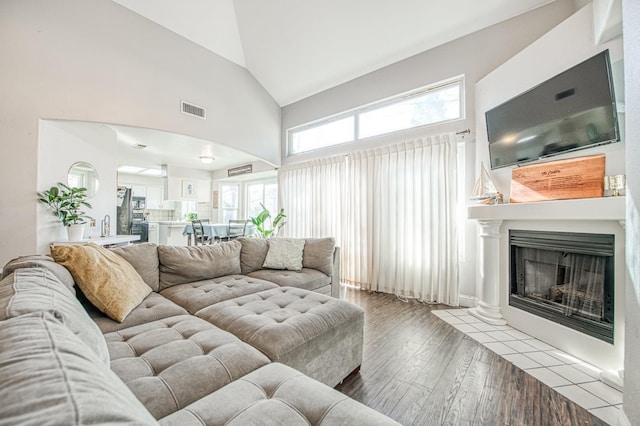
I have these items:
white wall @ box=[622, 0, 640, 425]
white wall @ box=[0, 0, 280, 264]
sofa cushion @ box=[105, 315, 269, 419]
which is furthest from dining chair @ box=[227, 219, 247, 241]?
white wall @ box=[622, 0, 640, 425]

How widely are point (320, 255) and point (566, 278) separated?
7.37 feet

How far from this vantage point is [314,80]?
4.51 metres

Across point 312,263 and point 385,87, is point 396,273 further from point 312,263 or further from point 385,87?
point 385,87

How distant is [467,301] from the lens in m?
3.13

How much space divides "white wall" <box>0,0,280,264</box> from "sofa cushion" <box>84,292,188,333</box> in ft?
7.33

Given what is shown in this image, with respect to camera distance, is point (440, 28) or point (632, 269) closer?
point (632, 269)

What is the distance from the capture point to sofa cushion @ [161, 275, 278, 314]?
6.20ft

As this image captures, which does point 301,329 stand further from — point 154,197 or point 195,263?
point 154,197

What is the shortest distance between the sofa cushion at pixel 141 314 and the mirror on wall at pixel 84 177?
2676mm

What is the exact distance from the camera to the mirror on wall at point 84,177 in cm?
337

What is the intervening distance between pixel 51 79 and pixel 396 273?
4.70 m

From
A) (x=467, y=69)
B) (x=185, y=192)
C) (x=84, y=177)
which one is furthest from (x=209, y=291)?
(x=185, y=192)

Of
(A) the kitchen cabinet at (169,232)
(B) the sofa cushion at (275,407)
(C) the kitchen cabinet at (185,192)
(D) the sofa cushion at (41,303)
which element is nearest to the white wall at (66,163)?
(A) the kitchen cabinet at (169,232)

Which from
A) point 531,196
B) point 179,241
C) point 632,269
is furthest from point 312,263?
point 179,241
